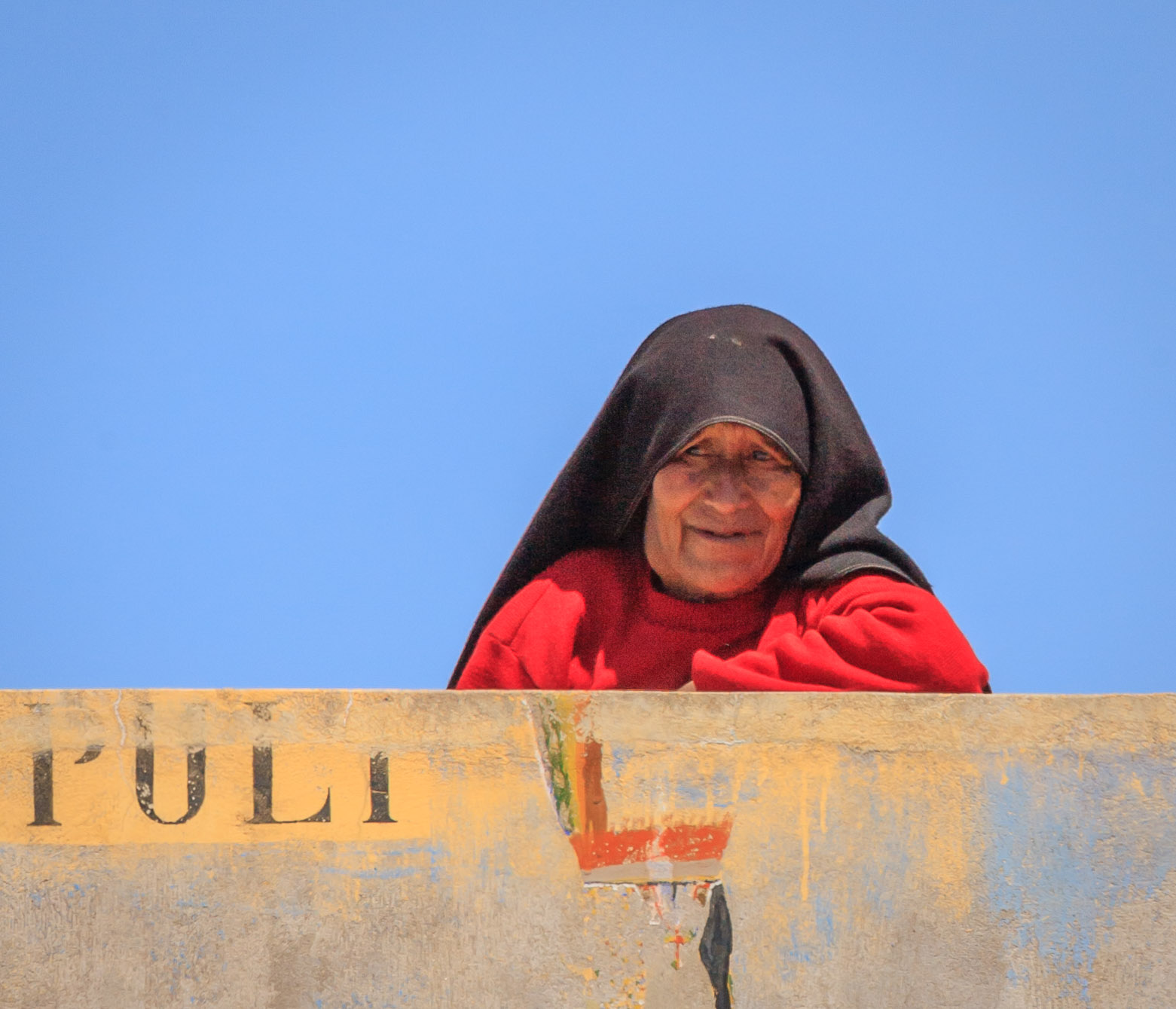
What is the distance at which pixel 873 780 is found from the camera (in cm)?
320

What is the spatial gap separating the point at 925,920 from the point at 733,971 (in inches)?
14.8

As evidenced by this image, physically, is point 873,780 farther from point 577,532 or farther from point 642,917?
point 577,532

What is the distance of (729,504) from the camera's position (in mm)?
3967

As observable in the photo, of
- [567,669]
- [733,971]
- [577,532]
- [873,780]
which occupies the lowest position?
[733,971]

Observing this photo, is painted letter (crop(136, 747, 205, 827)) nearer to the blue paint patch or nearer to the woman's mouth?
the blue paint patch

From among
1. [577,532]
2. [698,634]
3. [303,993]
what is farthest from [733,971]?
[577,532]

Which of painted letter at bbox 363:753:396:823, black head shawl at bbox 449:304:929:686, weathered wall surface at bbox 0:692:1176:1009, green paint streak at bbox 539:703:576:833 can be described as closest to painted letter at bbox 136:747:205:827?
weathered wall surface at bbox 0:692:1176:1009

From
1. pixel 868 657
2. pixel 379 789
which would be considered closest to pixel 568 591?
pixel 868 657

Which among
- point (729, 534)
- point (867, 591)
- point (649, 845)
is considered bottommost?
point (649, 845)

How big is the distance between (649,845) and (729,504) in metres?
1.05

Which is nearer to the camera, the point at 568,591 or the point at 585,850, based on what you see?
the point at 585,850

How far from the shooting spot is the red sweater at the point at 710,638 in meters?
3.53

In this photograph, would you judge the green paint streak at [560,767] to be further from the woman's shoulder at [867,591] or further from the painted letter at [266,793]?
the woman's shoulder at [867,591]

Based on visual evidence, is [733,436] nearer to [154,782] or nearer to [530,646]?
[530,646]
